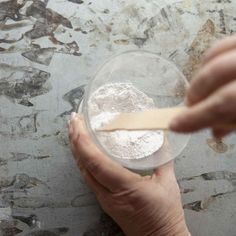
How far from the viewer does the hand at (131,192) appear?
61 centimetres

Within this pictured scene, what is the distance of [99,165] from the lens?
0.60m

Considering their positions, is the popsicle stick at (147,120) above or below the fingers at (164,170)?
above

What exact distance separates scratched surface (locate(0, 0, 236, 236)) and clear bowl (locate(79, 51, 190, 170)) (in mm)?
71

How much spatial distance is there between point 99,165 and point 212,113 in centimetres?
27

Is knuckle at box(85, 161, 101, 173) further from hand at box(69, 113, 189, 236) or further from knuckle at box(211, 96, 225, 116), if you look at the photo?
knuckle at box(211, 96, 225, 116)

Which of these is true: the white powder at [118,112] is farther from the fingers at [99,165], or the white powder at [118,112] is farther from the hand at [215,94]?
the hand at [215,94]

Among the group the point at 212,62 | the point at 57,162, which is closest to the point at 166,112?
the point at 212,62

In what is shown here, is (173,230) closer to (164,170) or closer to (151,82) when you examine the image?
(164,170)

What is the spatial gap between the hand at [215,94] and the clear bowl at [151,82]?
0.82ft

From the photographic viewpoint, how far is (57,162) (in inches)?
27.9

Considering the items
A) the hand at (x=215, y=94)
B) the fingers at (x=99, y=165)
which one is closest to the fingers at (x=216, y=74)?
the hand at (x=215, y=94)

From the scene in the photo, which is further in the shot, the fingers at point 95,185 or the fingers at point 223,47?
the fingers at point 95,185

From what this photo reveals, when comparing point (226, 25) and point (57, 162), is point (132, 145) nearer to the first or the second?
point (57, 162)

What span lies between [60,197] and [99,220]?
8 cm
